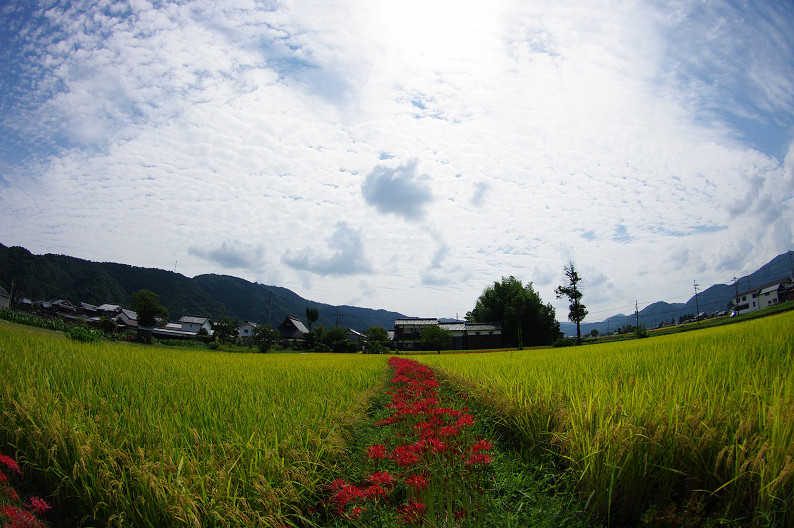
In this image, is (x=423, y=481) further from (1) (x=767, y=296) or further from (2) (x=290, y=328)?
(1) (x=767, y=296)

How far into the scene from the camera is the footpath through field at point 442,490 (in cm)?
220

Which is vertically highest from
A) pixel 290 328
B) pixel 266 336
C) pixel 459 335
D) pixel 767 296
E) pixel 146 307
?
pixel 767 296

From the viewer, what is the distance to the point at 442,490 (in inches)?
94.8

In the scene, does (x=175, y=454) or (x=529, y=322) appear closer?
(x=175, y=454)

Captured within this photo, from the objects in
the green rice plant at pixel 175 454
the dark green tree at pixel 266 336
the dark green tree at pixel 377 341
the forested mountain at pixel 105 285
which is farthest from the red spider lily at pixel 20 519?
the forested mountain at pixel 105 285

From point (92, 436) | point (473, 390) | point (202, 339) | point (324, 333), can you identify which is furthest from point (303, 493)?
point (202, 339)

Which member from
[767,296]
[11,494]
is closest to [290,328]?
[11,494]

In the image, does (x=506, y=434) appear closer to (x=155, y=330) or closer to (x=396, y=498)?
(x=396, y=498)

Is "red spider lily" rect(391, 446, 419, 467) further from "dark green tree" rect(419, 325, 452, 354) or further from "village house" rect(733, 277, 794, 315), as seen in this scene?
"village house" rect(733, 277, 794, 315)

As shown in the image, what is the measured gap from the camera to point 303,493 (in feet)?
8.94

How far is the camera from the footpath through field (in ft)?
7.22

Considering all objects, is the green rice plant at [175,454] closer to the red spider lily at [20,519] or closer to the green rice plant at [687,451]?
the red spider lily at [20,519]

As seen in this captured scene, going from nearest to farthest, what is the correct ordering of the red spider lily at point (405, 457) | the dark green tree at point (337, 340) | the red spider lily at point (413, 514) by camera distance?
1. the red spider lily at point (413, 514)
2. the red spider lily at point (405, 457)
3. the dark green tree at point (337, 340)

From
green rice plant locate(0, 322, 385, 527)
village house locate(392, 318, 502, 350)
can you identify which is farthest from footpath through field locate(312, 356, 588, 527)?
village house locate(392, 318, 502, 350)
